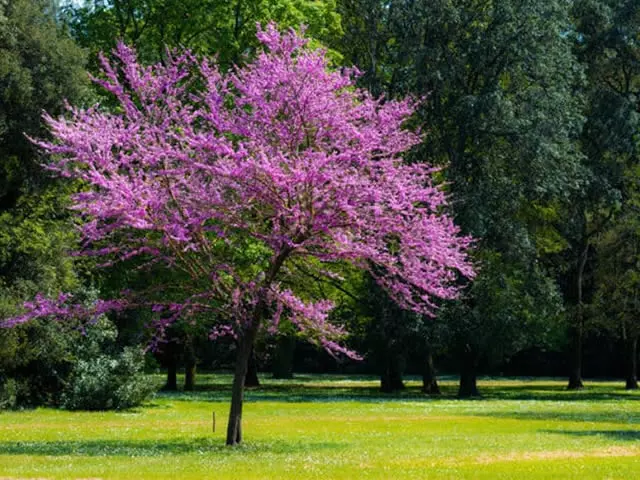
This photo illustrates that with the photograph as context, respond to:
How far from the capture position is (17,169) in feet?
131

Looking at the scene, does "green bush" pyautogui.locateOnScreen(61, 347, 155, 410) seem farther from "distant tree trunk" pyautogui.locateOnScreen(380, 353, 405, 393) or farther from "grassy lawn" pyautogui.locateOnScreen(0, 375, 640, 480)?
"distant tree trunk" pyautogui.locateOnScreen(380, 353, 405, 393)

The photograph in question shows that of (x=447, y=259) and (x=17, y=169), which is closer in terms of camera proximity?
(x=447, y=259)

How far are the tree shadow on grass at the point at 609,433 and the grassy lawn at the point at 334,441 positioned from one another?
0.05 meters

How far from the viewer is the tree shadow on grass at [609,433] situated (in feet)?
96.5

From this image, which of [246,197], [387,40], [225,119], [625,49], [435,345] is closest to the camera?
[246,197]

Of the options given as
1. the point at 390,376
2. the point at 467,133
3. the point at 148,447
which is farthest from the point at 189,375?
the point at 148,447

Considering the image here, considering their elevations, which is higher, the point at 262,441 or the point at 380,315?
the point at 380,315

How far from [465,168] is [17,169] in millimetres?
20838

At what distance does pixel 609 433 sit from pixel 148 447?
13.0 m

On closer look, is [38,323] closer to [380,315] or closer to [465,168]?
[380,315]

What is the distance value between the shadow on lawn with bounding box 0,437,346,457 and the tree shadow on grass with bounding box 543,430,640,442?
24.6 feet

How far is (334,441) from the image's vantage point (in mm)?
27906

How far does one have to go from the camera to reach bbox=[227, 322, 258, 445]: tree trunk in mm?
25922

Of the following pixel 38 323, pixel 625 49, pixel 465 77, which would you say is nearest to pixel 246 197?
pixel 38 323
